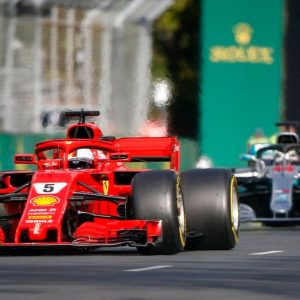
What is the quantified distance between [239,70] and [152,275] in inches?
1007

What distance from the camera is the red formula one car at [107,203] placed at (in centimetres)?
1538

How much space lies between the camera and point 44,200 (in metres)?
15.6

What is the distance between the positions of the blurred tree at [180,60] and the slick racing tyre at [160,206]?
16.7 m

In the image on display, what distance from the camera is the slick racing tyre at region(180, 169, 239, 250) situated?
16516 mm

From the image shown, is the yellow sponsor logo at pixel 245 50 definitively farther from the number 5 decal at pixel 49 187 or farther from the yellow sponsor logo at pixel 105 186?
the number 5 decal at pixel 49 187

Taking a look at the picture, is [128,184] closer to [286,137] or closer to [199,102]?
[286,137]

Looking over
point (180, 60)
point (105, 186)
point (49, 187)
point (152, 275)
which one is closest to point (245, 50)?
point (180, 60)

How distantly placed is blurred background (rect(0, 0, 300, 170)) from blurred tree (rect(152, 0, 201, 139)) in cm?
2

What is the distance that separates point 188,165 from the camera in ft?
114

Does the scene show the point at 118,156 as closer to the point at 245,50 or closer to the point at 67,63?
the point at 67,63

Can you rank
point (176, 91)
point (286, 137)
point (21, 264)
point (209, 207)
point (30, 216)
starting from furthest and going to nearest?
1. point (176, 91)
2. point (286, 137)
3. point (209, 207)
4. point (30, 216)
5. point (21, 264)

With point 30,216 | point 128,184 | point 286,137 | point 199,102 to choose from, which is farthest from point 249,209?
point 199,102

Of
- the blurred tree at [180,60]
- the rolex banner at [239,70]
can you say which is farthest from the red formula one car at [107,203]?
the rolex banner at [239,70]

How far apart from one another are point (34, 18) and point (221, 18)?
18.9ft
